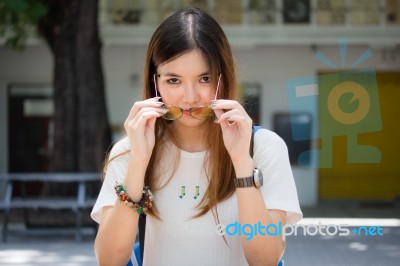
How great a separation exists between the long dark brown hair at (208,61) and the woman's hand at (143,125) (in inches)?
5.7

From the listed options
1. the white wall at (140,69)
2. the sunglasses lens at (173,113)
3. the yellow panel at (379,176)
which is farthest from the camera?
the white wall at (140,69)

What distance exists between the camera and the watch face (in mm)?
2079

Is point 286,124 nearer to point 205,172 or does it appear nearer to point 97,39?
point 97,39

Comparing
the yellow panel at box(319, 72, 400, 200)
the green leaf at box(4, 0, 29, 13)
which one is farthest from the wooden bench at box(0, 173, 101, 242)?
the yellow panel at box(319, 72, 400, 200)

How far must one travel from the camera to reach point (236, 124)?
2.12 meters

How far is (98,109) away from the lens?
1077cm

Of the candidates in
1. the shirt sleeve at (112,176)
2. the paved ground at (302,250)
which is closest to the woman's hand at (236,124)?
the shirt sleeve at (112,176)

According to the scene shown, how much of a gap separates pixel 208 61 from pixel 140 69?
521 inches

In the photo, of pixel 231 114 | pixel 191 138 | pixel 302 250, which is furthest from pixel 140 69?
pixel 231 114

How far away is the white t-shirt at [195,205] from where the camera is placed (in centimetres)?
217

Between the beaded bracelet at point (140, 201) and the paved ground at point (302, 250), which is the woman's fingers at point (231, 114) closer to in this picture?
the beaded bracelet at point (140, 201)

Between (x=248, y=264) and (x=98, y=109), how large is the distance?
880cm

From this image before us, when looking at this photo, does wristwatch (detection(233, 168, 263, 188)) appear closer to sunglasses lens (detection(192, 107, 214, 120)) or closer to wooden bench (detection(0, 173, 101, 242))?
sunglasses lens (detection(192, 107, 214, 120))

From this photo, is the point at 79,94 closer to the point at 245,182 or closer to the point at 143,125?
the point at 143,125
